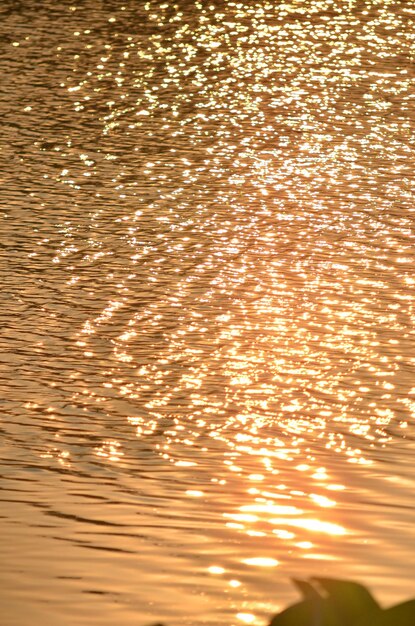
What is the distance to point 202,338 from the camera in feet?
25.3

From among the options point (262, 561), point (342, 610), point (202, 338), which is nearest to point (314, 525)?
point (262, 561)

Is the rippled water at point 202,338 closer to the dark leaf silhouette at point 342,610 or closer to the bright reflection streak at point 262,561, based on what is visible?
the bright reflection streak at point 262,561

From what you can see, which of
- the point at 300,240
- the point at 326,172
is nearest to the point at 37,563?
the point at 300,240

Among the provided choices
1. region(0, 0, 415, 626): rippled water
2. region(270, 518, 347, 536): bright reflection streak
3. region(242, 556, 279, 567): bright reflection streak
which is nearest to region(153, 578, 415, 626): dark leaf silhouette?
region(0, 0, 415, 626): rippled water

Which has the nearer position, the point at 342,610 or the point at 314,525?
the point at 342,610

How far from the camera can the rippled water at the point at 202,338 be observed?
486cm

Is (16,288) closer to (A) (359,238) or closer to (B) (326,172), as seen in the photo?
(A) (359,238)

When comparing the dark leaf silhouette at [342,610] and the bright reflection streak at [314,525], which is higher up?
the dark leaf silhouette at [342,610]

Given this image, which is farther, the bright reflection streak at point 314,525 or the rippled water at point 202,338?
the bright reflection streak at point 314,525

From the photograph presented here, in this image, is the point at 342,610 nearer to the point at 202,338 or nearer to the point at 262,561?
the point at 262,561

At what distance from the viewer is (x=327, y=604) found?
976 millimetres

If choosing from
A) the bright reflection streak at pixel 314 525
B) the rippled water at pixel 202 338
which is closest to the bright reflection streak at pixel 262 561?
the rippled water at pixel 202 338

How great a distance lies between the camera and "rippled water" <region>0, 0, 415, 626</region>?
191 inches

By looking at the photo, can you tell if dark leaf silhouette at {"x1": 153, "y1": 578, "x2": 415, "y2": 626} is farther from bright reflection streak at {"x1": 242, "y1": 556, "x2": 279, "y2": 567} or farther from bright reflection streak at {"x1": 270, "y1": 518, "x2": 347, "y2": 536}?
bright reflection streak at {"x1": 270, "y1": 518, "x2": 347, "y2": 536}
